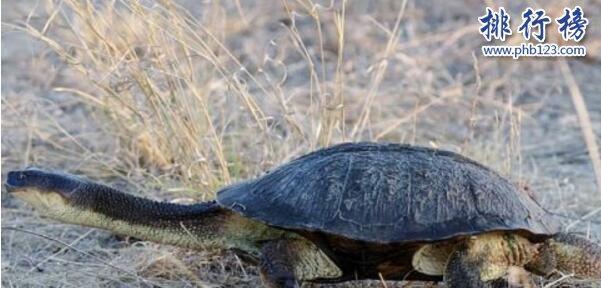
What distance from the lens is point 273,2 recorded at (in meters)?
8.23

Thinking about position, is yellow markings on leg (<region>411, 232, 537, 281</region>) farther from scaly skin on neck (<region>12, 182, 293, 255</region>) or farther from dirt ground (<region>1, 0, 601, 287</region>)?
scaly skin on neck (<region>12, 182, 293, 255</region>)

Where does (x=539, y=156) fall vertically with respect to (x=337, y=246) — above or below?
above

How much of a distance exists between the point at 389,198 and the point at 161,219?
735 millimetres

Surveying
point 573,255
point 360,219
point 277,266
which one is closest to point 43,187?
point 277,266

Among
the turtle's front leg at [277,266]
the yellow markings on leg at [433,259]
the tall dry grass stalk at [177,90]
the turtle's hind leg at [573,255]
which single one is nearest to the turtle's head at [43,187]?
the turtle's front leg at [277,266]

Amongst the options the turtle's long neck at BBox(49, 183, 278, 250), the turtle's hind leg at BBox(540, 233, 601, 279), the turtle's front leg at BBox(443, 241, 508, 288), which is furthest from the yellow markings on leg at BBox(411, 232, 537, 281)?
the turtle's long neck at BBox(49, 183, 278, 250)

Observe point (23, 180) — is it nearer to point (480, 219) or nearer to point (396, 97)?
point (480, 219)

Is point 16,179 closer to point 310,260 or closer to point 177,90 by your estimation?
point 310,260

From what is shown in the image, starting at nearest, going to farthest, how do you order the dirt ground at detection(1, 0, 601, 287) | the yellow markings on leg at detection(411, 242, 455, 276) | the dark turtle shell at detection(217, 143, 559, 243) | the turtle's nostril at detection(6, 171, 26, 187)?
the dark turtle shell at detection(217, 143, 559, 243) → the yellow markings on leg at detection(411, 242, 455, 276) → the turtle's nostril at detection(6, 171, 26, 187) → the dirt ground at detection(1, 0, 601, 287)

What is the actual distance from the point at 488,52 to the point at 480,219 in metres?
3.91

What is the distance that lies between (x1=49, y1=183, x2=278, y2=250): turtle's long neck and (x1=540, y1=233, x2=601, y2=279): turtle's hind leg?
812 mm

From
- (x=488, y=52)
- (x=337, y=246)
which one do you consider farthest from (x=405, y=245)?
(x=488, y=52)

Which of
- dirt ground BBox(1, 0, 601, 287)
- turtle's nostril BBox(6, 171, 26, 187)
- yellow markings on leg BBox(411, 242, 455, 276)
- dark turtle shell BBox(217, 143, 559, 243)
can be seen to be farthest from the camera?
dirt ground BBox(1, 0, 601, 287)

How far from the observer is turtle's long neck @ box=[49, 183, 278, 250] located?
3303 millimetres
